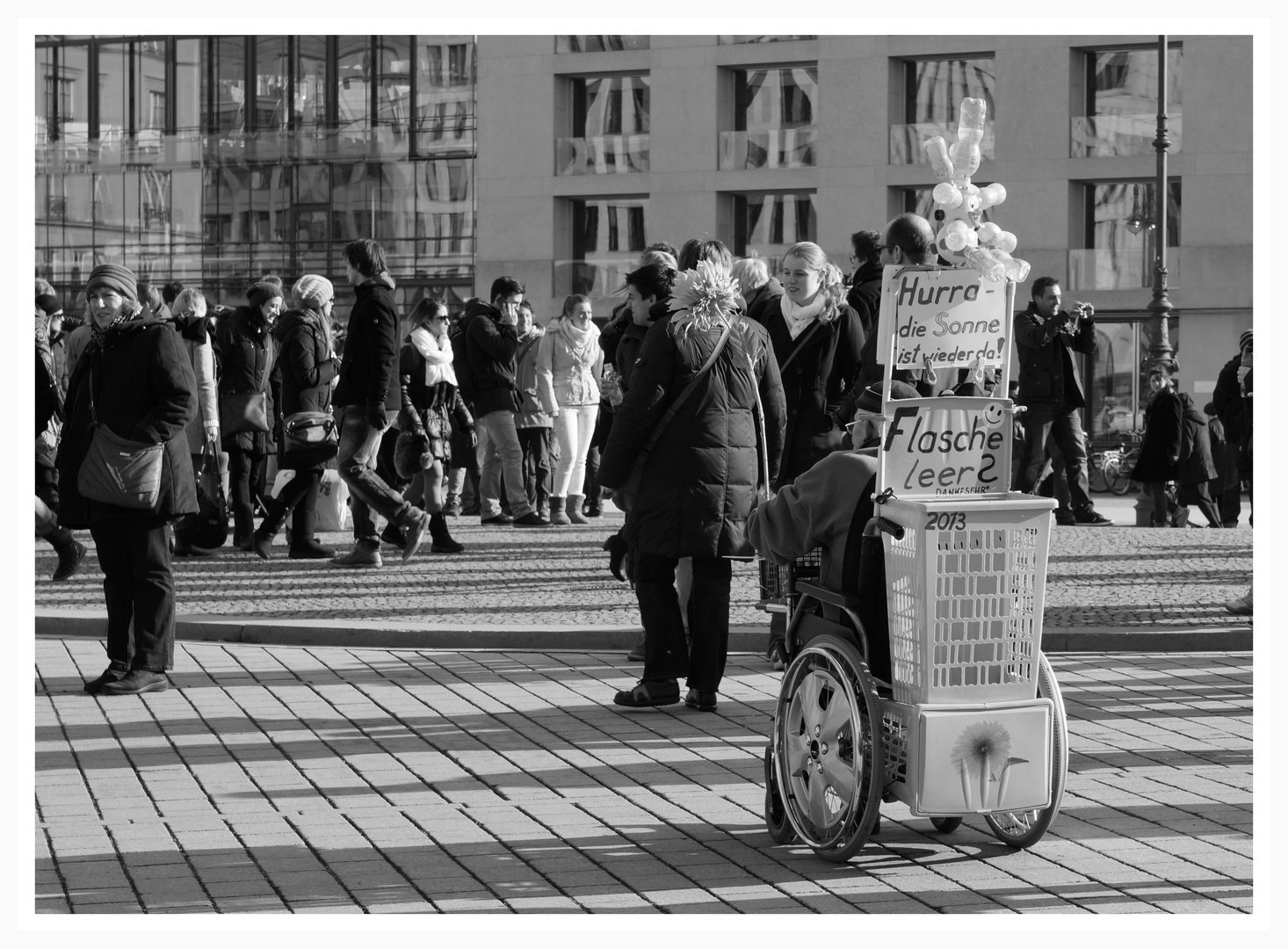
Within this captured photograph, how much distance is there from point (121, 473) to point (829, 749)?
4134 millimetres

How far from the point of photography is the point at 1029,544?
5.29 metres

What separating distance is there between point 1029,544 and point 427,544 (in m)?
10.2

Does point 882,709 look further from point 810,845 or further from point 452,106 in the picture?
point 452,106

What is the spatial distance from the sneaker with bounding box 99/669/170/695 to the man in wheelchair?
3811 mm

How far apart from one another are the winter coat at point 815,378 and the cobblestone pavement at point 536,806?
1140 millimetres

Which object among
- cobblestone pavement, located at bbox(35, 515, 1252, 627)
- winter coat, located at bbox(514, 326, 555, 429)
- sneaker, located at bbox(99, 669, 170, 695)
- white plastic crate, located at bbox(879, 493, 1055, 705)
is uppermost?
winter coat, located at bbox(514, 326, 555, 429)

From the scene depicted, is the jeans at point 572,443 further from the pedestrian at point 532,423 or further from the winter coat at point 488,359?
the winter coat at point 488,359

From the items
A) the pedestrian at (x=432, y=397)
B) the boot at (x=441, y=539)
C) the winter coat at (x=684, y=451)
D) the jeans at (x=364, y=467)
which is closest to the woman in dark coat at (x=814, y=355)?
the winter coat at (x=684, y=451)

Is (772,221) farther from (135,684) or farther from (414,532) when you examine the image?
(135,684)

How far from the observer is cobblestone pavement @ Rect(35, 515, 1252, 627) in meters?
10.8

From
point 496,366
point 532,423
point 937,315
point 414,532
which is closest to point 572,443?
point 532,423

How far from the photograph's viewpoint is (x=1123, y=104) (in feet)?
127

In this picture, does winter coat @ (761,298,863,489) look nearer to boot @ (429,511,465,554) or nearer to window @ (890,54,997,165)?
boot @ (429,511,465,554)

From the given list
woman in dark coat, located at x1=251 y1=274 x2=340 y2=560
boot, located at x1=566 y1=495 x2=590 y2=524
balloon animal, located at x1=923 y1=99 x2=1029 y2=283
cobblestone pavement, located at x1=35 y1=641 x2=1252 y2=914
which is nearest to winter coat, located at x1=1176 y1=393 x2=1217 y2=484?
boot, located at x1=566 y1=495 x2=590 y2=524
